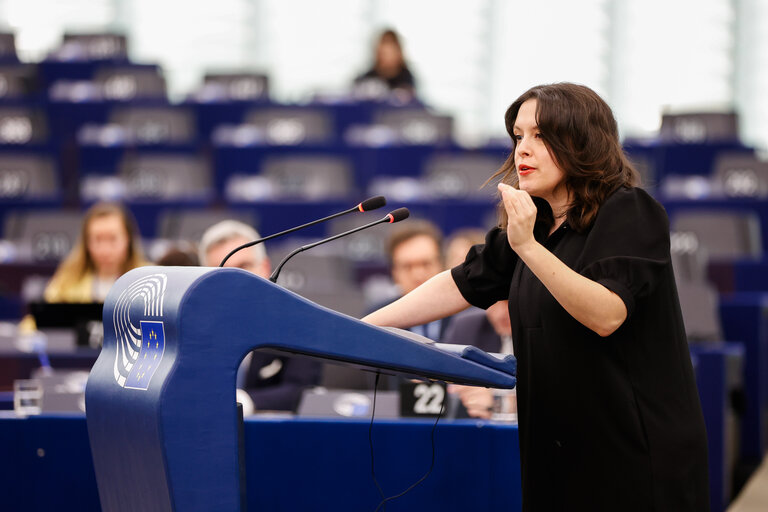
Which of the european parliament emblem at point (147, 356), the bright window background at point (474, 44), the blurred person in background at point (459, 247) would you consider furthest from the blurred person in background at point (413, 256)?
the bright window background at point (474, 44)

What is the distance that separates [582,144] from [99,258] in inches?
138

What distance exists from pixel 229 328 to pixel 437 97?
10.1m

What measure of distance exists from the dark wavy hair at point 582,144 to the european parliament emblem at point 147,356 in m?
0.72

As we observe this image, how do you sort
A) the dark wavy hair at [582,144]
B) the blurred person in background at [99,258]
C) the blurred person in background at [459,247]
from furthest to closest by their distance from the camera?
the blurred person in background at [99,258]
the blurred person in background at [459,247]
the dark wavy hair at [582,144]

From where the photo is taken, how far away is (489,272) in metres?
1.96

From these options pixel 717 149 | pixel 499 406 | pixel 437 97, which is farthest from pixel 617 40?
pixel 499 406

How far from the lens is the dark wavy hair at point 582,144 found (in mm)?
1751

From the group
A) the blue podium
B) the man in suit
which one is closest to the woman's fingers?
the blue podium

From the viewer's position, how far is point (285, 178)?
24.1 feet

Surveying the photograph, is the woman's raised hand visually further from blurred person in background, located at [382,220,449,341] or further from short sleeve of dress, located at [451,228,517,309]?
blurred person in background, located at [382,220,449,341]

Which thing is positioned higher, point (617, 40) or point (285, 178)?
point (617, 40)

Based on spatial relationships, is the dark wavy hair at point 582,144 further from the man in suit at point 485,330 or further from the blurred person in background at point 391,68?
the blurred person in background at point 391,68

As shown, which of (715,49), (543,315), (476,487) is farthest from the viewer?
(715,49)

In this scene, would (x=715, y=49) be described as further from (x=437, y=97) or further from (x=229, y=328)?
(x=229, y=328)
